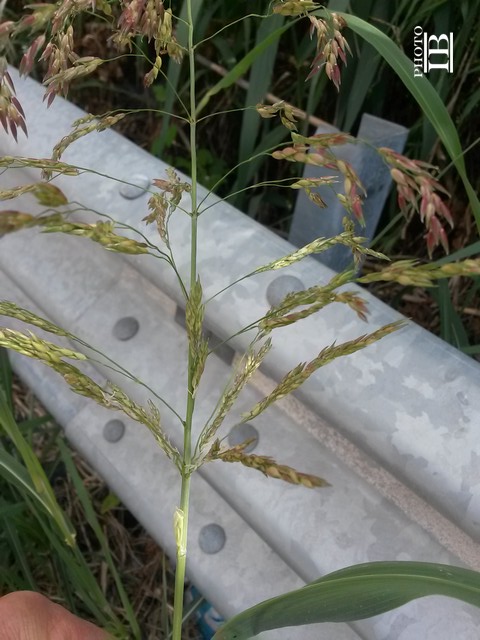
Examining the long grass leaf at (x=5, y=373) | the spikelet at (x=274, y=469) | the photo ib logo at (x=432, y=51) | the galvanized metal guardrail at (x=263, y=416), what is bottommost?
the long grass leaf at (x=5, y=373)

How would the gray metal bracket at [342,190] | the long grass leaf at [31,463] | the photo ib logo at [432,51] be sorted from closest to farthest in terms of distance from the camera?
1. the long grass leaf at [31,463]
2. the gray metal bracket at [342,190]
3. the photo ib logo at [432,51]

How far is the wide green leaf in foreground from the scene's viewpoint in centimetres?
54

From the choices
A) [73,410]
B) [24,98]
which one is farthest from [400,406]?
[24,98]

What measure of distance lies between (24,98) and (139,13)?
2.55 feet

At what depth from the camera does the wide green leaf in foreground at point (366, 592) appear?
54 cm

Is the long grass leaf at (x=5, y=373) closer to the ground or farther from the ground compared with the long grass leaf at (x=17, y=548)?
farther from the ground

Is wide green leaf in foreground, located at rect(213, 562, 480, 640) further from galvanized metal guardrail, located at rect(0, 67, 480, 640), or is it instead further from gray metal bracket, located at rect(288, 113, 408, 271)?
gray metal bracket, located at rect(288, 113, 408, 271)

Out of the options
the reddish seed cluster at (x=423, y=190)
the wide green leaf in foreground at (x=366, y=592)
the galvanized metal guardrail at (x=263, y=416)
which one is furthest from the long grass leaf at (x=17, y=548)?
the reddish seed cluster at (x=423, y=190)

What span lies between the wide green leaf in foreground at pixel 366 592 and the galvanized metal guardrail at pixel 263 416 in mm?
183

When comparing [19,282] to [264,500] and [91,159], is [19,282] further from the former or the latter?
[264,500]

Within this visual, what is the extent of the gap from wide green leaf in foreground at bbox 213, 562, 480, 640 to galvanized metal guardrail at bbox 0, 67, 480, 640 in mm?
183

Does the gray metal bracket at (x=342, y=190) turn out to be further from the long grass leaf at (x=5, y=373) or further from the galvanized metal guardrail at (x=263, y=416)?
the long grass leaf at (x=5, y=373)

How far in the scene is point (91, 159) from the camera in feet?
3.64

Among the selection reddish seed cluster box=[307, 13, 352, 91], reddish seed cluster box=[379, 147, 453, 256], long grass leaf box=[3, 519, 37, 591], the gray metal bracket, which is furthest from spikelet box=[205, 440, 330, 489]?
long grass leaf box=[3, 519, 37, 591]
